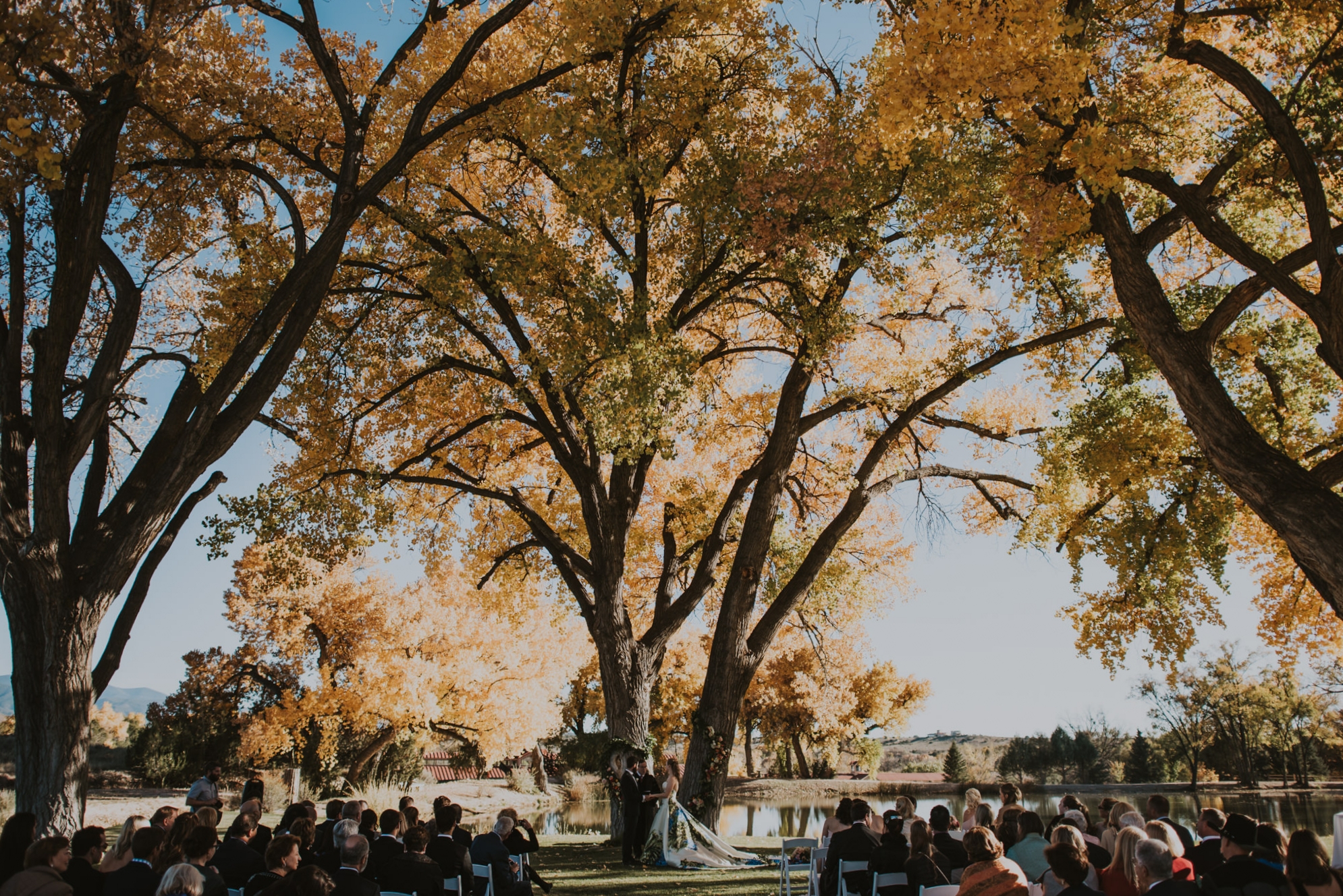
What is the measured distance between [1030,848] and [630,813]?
5.49 m

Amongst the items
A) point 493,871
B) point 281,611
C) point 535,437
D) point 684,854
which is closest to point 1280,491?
point 493,871

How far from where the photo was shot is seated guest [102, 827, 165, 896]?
432 cm

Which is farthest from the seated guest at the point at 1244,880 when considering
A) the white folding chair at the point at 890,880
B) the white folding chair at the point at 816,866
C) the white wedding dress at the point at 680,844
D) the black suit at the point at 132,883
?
the white wedding dress at the point at 680,844

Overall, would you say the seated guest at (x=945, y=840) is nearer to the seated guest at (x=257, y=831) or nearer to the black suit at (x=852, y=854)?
the black suit at (x=852, y=854)

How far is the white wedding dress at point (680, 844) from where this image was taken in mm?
9859

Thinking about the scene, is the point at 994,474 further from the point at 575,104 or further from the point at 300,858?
the point at 300,858

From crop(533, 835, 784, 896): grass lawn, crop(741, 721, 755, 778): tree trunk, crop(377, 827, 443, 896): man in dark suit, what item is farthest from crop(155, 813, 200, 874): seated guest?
crop(741, 721, 755, 778): tree trunk

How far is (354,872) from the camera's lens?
4.70 metres

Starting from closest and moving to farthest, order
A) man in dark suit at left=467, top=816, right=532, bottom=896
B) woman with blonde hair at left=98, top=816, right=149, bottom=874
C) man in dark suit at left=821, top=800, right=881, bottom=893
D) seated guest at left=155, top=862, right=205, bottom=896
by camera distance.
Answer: seated guest at left=155, top=862, right=205, bottom=896
woman with blonde hair at left=98, top=816, right=149, bottom=874
man in dark suit at left=821, top=800, right=881, bottom=893
man in dark suit at left=467, top=816, right=532, bottom=896

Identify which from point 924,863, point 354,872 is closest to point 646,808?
point 924,863

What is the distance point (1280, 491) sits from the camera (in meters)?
5.98

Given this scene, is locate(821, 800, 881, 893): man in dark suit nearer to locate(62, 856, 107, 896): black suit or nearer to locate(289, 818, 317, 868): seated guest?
locate(289, 818, 317, 868): seated guest

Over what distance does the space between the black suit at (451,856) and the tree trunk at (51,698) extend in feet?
11.3

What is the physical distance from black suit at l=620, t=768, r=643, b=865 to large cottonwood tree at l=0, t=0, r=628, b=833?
565 cm
